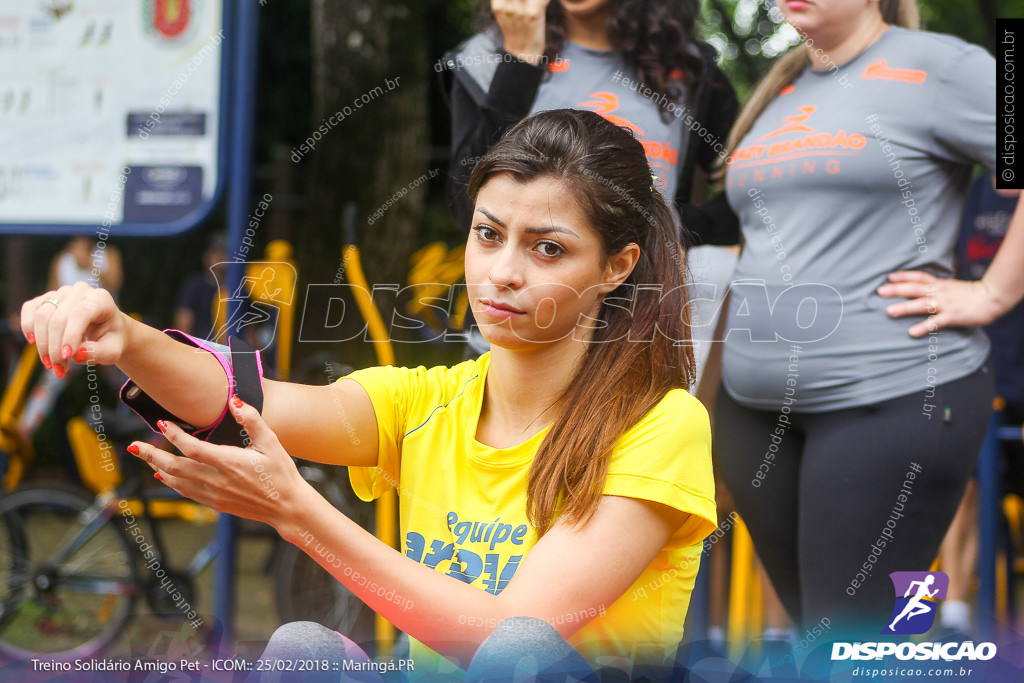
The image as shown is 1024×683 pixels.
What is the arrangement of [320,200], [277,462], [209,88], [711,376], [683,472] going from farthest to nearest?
[320,200] < [209,88] < [711,376] < [683,472] < [277,462]

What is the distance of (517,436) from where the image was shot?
58.0 inches

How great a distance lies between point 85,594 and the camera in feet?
11.6

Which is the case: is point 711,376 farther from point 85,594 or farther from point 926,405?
point 85,594

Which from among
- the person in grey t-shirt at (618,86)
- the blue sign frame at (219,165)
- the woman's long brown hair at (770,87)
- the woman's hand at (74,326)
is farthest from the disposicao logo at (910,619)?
the blue sign frame at (219,165)

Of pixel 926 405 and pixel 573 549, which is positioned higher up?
pixel 926 405

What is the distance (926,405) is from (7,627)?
3.23 metres

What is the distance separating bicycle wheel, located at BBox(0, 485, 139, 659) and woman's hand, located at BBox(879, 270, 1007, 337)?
2808mm

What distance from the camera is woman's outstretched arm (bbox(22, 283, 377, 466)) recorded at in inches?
46.1

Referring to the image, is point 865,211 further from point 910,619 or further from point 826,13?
point 910,619

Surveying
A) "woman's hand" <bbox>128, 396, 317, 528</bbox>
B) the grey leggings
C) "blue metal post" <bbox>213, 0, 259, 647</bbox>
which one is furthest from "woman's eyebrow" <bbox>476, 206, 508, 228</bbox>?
"blue metal post" <bbox>213, 0, 259, 647</bbox>

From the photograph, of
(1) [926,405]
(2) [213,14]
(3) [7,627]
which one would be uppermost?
(2) [213,14]

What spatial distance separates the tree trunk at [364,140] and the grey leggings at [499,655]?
1859 millimetres

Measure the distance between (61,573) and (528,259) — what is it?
2822 mm

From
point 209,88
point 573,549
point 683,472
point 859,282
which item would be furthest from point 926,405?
point 209,88
